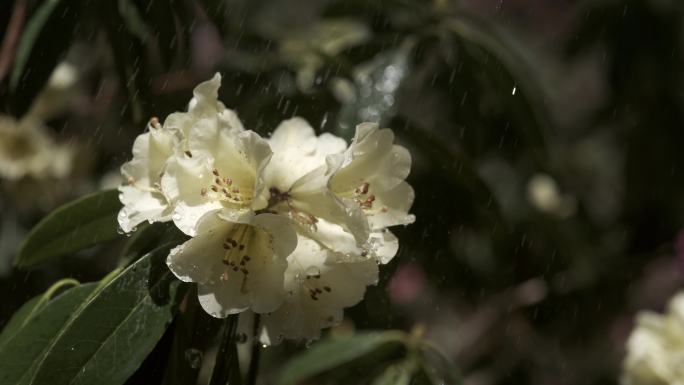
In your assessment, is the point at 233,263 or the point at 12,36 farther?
the point at 12,36

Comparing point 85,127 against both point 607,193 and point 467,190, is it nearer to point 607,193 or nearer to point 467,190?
point 467,190

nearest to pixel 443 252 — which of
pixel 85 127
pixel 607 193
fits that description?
pixel 85 127

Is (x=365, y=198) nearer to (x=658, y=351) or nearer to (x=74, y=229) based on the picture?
(x=74, y=229)

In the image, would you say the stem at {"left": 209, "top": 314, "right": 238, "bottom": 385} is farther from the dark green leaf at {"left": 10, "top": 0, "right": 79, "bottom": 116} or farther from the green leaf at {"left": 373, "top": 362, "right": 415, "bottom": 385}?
the dark green leaf at {"left": 10, "top": 0, "right": 79, "bottom": 116}

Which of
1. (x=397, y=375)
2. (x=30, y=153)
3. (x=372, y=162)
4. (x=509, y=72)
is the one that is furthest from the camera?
(x=30, y=153)

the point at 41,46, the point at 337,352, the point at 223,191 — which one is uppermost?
the point at 223,191

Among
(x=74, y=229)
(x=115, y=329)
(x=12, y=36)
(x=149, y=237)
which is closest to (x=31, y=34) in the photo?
(x=12, y=36)

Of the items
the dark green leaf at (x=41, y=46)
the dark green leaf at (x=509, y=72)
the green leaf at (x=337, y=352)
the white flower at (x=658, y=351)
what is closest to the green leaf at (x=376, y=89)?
the dark green leaf at (x=509, y=72)
